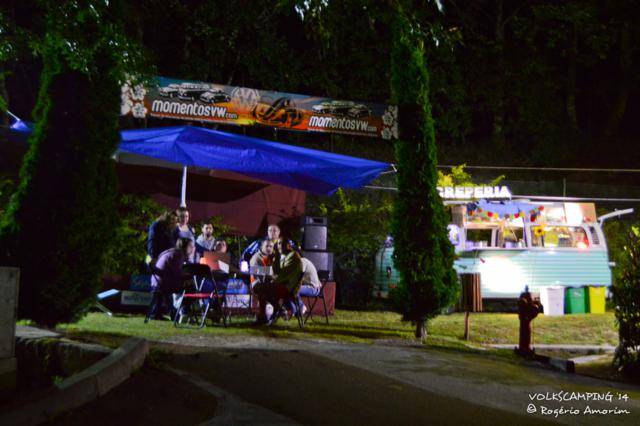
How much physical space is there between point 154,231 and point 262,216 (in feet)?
15.2

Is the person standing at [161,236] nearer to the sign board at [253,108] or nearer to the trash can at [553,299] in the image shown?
the sign board at [253,108]

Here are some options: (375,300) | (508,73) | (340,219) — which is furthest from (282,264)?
(508,73)

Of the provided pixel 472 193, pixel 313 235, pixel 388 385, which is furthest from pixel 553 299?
pixel 388 385

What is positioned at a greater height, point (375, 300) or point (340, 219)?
point (340, 219)

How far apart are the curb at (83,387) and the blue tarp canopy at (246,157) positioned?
280 inches

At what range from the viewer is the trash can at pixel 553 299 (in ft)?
43.4

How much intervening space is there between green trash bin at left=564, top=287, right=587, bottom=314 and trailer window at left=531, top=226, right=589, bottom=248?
98cm

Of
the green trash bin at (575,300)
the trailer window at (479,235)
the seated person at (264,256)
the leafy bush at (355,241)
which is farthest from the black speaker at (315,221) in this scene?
the green trash bin at (575,300)

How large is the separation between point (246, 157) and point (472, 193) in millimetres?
4907

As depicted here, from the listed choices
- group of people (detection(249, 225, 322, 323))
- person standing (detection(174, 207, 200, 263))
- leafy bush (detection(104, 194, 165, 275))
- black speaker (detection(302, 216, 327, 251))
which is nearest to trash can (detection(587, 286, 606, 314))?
black speaker (detection(302, 216, 327, 251))

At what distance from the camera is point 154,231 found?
10.9 meters

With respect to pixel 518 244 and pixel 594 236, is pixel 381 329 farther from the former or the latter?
pixel 594 236

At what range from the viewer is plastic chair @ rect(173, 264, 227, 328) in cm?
972

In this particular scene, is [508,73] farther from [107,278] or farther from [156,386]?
[156,386]
